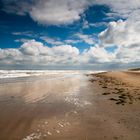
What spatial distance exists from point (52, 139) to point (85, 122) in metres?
2.07

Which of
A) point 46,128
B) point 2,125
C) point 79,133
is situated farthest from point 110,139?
point 2,125

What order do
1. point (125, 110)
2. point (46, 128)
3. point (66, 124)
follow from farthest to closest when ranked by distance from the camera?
point (125, 110), point (66, 124), point (46, 128)

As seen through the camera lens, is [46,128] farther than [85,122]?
No

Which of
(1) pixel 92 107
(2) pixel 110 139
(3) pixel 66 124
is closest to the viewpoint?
(2) pixel 110 139

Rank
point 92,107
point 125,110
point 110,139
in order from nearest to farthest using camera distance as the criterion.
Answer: point 110,139, point 125,110, point 92,107

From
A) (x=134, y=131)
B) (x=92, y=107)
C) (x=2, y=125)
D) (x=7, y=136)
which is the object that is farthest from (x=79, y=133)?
(x=92, y=107)

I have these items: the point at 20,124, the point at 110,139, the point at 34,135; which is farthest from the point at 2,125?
the point at 110,139

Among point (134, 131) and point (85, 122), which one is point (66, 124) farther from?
point (134, 131)

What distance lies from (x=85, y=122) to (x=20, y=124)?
274 cm

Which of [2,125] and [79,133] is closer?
[79,133]

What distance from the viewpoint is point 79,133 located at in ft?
19.8

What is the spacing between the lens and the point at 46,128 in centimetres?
655

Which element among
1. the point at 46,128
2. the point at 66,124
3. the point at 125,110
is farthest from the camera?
the point at 125,110

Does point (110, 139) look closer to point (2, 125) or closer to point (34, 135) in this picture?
point (34, 135)
